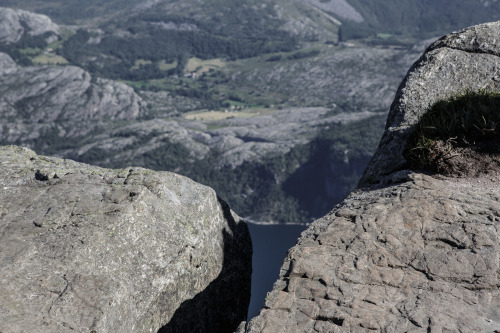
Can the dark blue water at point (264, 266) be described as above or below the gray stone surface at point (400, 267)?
below

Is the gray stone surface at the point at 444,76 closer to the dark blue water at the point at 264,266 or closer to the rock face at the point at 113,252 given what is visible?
the rock face at the point at 113,252

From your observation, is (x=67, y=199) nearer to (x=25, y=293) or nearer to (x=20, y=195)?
(x=20, y=195)

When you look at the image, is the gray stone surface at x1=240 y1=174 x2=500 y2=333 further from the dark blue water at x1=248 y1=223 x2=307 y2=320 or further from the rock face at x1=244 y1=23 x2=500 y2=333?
the dark blue water at x1=248 y1=223 x2=307 y2=320

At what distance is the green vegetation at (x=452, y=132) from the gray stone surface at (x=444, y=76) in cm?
112

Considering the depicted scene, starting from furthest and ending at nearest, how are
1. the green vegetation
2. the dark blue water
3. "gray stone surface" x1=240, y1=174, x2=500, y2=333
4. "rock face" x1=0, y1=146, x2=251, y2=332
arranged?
the dark blue water
the green vegetation
"rock face" x1=0, y1=146, x2=251, y2=332
"gray stone surface" x1=240, y1=174, x2=500, y2=333

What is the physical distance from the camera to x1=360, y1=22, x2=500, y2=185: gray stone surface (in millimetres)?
15734

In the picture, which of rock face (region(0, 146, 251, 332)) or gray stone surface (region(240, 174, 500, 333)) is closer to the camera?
gray stone surface (region(240, 174, 500, 333))

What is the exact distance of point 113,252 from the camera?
11906 millimetres

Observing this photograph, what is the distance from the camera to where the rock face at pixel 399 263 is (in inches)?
369

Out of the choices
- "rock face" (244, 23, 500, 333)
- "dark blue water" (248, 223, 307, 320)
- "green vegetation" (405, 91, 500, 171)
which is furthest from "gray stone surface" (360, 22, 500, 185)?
"dark blue water" (248, 223, 307, 320)

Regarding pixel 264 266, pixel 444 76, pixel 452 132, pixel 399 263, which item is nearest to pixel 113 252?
pixel 399 263

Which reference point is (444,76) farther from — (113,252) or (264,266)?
(264,266)

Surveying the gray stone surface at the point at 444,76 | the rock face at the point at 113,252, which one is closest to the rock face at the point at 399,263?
the gray stone surface at the point at 444,76

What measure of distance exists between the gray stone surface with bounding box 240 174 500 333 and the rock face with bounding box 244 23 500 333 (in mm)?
19
